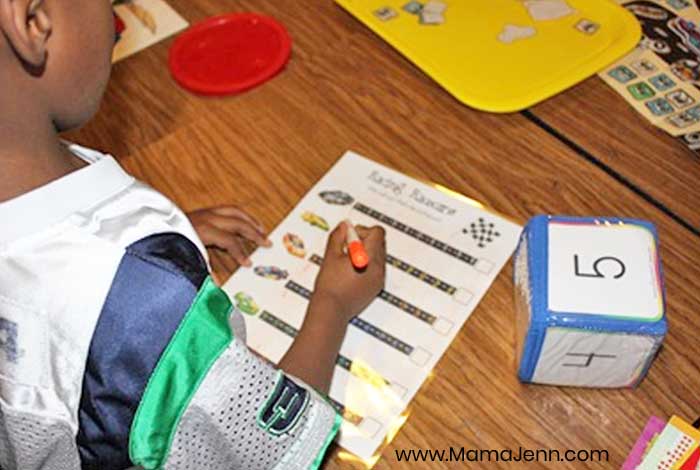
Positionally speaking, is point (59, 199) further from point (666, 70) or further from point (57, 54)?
point (666, 70)

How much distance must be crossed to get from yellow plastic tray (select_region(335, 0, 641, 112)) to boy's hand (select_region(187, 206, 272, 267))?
296mm

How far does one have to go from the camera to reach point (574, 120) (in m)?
1.01

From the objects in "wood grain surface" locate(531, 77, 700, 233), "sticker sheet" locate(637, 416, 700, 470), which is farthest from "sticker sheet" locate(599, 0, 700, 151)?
"sticker sheet" locate(637, 416, 700, 470)

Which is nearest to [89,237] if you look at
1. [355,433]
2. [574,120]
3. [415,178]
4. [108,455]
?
[108,455]

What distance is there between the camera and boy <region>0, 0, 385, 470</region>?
2.06ft

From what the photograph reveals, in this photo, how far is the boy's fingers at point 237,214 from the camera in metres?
0.94

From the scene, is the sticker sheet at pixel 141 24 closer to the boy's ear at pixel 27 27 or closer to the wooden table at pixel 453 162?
the wooden table at pixel 453 162

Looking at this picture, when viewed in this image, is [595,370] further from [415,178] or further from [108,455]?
[108,455]

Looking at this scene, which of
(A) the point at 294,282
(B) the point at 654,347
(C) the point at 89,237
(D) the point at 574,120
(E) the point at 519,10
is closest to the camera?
(C) the point at 89,237

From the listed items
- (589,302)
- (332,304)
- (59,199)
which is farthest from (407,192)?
(59,199)

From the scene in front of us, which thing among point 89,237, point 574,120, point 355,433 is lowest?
point 355,433

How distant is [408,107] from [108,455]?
1.80 ft

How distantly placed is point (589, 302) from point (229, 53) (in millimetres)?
607

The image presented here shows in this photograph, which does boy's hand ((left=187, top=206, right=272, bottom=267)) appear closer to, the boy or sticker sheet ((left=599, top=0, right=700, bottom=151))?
the boy
